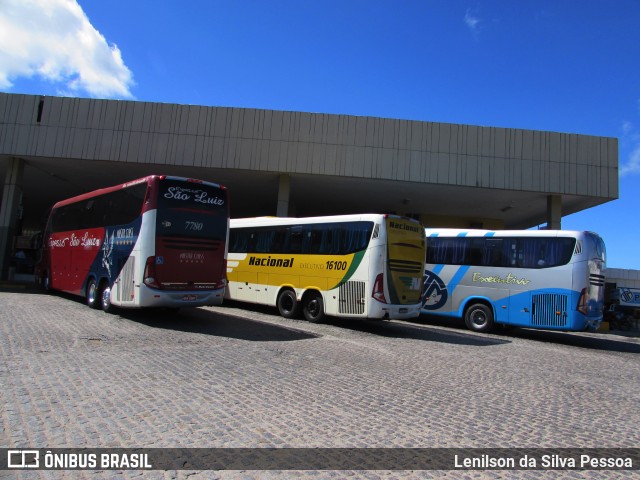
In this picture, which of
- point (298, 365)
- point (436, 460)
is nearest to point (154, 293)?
point (298, 365)

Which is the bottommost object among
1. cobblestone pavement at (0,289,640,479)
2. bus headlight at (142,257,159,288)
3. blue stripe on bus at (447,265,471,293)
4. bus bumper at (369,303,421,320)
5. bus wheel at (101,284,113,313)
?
cobblestone pavement at (0,289,640,479)

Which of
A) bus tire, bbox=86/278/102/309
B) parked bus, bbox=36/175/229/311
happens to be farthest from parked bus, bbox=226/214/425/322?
bus tire, bbox=86/278/102/309

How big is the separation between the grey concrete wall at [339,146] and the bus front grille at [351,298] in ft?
28.4

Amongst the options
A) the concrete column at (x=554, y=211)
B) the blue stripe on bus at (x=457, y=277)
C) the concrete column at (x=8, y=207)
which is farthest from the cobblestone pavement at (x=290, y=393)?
the concrete column at (x=8, y=207)

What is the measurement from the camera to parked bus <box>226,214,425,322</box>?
10.8 metres

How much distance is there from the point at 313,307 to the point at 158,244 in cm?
473

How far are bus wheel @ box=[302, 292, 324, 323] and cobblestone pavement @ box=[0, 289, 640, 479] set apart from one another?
2043 millimetres

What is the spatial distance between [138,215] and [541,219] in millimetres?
25043

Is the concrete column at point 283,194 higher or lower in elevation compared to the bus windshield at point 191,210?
higher

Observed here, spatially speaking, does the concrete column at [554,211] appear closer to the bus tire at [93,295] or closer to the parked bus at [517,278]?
the parked bus at [517,278]

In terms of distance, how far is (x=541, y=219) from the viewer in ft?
89.1

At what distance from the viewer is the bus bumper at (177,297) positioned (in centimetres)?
958

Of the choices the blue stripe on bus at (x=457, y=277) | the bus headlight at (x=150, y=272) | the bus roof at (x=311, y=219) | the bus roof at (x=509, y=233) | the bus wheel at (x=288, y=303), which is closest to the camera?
the bus headlight at (x=150, y=272)

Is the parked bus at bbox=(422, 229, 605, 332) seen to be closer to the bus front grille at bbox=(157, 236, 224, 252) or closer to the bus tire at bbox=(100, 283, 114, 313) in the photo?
the bus front grille at bbox=(157, 236, 224, 252)
